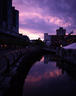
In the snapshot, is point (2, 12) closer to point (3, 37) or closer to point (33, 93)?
point (3, 37)

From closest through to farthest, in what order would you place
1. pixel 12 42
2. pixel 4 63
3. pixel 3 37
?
pixel 4 63, pixel 3 37, pixel 12 42

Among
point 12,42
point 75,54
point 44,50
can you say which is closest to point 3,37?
point 12,42

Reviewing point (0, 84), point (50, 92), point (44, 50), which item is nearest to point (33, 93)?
point (50, 92)

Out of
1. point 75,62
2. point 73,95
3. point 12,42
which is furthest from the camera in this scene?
point 12,42

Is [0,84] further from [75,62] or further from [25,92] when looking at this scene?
[75,62]

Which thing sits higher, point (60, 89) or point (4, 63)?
point (4, 63)

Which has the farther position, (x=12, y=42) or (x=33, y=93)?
(x=12, y=42)

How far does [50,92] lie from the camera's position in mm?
6758

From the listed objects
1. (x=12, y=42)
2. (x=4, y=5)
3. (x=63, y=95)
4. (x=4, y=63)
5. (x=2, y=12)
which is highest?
(x=4, y=5)

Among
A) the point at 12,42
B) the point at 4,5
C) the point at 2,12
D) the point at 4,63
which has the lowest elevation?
the point at 4,63

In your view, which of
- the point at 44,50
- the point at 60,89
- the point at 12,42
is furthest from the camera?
the point at 44,50

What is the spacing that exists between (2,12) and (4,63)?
13809 cm

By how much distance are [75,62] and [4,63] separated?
12.0 metres

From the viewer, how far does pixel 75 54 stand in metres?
15.1
